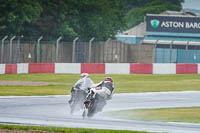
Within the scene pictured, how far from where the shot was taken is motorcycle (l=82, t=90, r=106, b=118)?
16453 millimetres

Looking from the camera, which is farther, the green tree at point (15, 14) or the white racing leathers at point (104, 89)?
the green tree at point (15, 14)

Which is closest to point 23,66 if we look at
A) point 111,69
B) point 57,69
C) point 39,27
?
point 57,69

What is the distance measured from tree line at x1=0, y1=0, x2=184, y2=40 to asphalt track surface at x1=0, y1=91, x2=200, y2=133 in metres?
20.7

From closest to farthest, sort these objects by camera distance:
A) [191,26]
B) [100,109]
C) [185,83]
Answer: [100,109] → [185,83] → [191,26]

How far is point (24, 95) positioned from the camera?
2309 centimetres

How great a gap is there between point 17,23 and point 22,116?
28631 millimetres

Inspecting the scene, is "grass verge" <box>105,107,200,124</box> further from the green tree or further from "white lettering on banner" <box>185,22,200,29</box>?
"white lettering on banner" <box>185,22,200,29</box>

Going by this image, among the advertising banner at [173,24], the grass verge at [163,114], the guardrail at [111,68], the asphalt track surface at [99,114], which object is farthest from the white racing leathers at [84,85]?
the advertising banner at [173,24]

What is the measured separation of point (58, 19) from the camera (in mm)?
48656

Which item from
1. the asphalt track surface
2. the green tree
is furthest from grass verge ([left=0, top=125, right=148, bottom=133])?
the green tree

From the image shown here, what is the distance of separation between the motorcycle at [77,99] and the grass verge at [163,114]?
0.89 metres

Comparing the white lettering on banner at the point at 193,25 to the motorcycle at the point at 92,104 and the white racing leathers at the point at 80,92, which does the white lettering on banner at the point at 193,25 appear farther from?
the motorcycle at the point at 92,104

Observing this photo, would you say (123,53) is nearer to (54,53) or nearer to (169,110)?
(54,53)

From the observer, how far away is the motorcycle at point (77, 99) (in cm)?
1741
